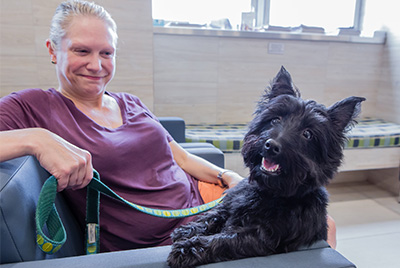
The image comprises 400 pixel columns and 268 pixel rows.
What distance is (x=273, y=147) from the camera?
0.86 metres

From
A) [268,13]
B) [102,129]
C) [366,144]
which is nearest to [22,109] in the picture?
[102,129]

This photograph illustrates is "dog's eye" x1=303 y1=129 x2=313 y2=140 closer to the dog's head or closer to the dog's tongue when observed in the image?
the dog's head

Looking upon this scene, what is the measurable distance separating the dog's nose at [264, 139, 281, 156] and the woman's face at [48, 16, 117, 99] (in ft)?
2.51

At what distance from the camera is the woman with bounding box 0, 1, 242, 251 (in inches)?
41.7

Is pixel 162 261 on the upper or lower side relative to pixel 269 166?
lower

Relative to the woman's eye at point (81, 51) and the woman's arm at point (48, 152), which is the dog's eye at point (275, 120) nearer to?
the woman's arm at point (48, 152)

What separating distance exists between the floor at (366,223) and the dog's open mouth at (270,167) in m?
1.57

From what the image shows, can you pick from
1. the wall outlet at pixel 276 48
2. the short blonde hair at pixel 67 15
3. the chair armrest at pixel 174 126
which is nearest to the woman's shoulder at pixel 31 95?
the short blonde hair at pixel 67 15

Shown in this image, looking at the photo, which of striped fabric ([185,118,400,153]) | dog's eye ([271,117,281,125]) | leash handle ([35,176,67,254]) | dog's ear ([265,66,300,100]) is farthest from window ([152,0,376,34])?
leash handle ([35,176,67,254])

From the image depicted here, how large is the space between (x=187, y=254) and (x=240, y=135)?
1.99 m

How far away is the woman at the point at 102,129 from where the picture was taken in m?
1.06

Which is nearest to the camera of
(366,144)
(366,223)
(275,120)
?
(275,120)

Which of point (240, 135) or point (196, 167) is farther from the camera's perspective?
point (240, 135)

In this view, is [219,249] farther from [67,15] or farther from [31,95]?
[67,15]
